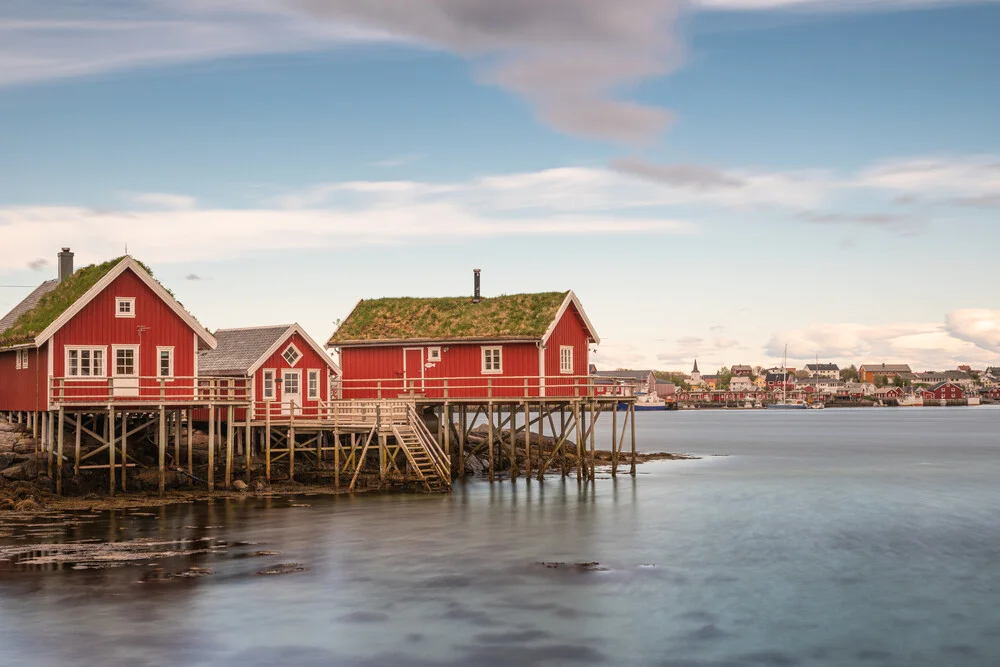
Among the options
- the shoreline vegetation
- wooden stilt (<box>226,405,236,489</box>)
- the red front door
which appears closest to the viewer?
the shoreline vegetation

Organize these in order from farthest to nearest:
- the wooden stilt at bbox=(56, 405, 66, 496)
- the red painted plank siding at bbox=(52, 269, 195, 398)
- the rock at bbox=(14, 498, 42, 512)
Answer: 1. the red painted plank siding at bbox=(52, 269, 195, 398)
2. the wooden stilt at bbox=(56, 405, 66, 496)
3. the rock at bbox=(14, 498, 42, 512)

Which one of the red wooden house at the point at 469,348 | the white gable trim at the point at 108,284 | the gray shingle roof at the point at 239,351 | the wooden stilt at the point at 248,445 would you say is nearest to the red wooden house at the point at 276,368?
the gray shingle roof at the point at 239,351

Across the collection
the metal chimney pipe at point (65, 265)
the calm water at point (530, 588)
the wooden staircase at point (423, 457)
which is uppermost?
the metal chimney pipe at point (65, 265)

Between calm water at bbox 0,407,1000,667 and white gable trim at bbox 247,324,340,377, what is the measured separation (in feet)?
25.2

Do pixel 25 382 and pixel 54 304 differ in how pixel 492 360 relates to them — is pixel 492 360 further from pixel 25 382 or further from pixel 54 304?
pixel 25 382

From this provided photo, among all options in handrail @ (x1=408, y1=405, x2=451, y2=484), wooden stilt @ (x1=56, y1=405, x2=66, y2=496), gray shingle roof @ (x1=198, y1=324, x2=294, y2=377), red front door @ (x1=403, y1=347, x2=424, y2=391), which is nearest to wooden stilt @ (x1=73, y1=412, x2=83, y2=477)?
wooden stilt @ (x1=56, y1=405, x2=66, y2=496)

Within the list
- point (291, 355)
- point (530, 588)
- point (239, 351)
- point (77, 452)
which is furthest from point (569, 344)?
point (530, 588)

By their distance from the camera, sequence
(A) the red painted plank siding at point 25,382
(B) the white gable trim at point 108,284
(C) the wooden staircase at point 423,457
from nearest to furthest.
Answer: (B) the white gable trim at point 108,284 → (A) the red painted plank siding at point 25,382 → (C) the wooden staircase at point 423,457

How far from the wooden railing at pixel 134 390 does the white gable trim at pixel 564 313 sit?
13229mm

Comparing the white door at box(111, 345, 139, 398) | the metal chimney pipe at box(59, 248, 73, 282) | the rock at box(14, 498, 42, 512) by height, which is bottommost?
the rock at box(14, 498, 42, 512)

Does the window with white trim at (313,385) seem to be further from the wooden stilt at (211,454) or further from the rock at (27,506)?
the rock at (27,506)

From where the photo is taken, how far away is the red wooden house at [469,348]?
48.2 meters

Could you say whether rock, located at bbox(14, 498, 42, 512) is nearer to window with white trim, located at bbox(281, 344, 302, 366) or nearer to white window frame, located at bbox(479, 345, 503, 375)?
window with white trim, located at bbox(281, 344, 302, 366)

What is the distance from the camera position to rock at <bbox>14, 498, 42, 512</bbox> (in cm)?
3500
